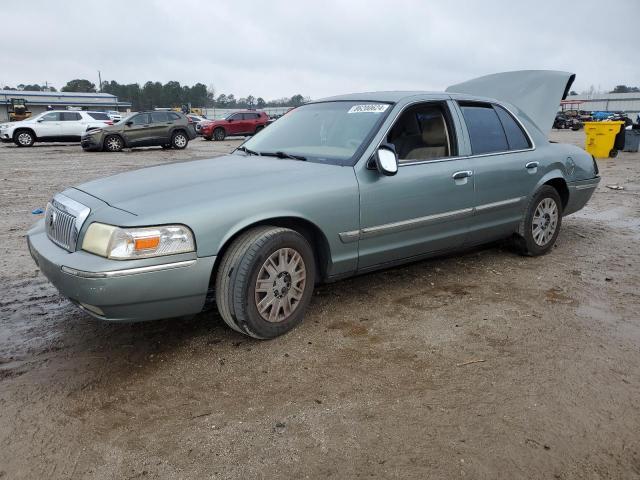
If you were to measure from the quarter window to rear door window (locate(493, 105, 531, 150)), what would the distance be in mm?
793

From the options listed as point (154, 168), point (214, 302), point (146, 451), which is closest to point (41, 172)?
point (154, 168)

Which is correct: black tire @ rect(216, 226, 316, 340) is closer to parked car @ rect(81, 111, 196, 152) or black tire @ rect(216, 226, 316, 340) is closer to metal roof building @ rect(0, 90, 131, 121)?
parked car @ rect(81, 111, 196, 152)

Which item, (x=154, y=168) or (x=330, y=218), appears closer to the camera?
(x=330, y=218)

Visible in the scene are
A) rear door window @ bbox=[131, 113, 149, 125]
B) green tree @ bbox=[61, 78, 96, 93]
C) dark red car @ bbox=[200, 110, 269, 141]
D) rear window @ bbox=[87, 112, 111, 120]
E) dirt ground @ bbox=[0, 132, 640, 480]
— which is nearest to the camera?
dirt ground @ bbox=[0, 132, 640, 480]

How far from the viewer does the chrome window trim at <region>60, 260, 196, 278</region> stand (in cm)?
262

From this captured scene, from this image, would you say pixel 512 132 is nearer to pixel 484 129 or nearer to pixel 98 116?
pixel 484 129

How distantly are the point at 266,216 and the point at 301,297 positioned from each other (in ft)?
2.01

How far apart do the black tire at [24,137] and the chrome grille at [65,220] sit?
21.5 m

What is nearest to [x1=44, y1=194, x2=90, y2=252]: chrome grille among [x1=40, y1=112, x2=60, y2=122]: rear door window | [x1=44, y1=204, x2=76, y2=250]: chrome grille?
[x1=44, y1=204, x2=76, y2=250]: chrome grille

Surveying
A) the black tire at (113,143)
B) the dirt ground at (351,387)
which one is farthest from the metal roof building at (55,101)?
the dirt ground at (351,387)

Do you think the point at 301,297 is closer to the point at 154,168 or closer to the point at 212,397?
the point at 212,397

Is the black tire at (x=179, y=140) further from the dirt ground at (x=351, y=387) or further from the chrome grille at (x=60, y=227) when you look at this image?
the chrome grille at (x=60, y=227)

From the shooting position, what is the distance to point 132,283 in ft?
8.75

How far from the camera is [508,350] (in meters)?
3.12
